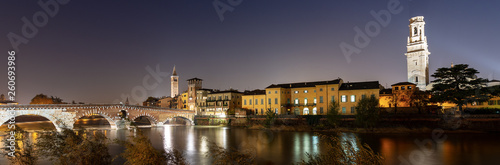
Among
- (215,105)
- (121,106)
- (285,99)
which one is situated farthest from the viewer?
(215,105)

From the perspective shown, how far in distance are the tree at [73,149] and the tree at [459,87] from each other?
137ft

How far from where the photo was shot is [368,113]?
40.1 meters

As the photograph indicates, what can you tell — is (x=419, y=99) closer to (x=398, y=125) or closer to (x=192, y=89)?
(x=398, y=125)

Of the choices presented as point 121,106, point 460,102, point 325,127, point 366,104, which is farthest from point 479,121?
point 121,106

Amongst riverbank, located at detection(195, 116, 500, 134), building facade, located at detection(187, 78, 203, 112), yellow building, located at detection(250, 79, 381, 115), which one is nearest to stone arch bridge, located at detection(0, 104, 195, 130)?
building facade, located at detection(187, 78, 203, 112)

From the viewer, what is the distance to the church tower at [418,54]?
61231mm

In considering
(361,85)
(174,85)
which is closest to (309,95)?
(361,85)

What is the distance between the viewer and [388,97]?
165ft

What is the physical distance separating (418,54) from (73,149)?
64.1 meters

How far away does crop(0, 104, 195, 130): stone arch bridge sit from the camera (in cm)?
3819

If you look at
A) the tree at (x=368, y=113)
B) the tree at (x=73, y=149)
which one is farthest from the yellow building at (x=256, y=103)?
the tree at (x=73, y=149)

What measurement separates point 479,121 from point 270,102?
30.9 meters

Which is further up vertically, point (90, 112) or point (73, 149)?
point (90, 112)

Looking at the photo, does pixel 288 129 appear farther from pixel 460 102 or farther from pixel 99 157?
pixel 99 157
